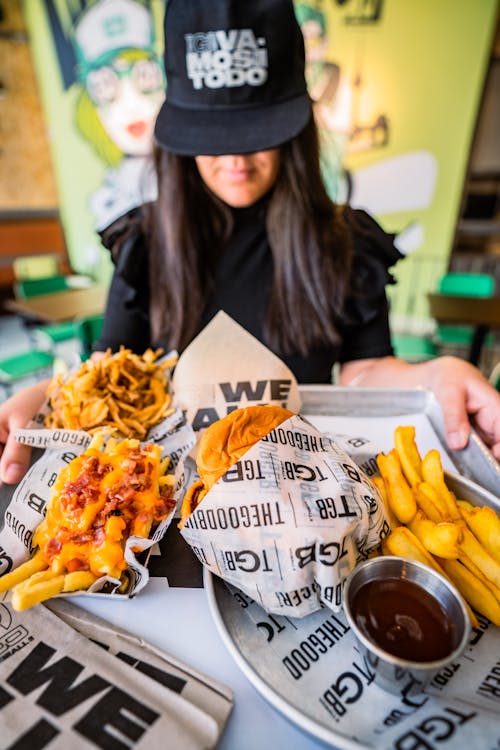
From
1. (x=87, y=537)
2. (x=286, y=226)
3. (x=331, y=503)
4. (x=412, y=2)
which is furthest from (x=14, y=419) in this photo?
(x=412, y=2)

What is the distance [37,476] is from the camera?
1027mm

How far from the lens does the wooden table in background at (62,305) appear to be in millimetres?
3660

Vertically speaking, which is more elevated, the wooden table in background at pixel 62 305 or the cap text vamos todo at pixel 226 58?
the cap text vamos todo at pixel 226 58

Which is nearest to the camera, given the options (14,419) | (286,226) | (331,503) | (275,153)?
(331,503)

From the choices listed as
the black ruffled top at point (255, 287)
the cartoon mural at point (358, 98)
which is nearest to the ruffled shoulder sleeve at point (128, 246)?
the black ruffled top at point (255, 287)

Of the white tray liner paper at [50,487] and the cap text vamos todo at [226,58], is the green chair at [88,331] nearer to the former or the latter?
the white tray liner paper at [50,487]

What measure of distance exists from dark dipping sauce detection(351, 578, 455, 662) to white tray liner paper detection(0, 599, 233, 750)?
0.26 m

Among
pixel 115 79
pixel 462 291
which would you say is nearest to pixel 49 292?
pixel 115 79

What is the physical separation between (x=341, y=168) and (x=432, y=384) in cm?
543

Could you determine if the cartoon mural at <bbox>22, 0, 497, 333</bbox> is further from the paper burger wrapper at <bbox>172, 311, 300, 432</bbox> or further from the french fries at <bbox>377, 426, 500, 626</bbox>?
the french fries at <bbox>377, 426, 500, 626</bbox>

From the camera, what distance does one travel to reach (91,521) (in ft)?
2.79

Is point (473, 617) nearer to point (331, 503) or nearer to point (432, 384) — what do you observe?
point (331, 503)

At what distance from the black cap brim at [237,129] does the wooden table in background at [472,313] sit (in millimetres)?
2699

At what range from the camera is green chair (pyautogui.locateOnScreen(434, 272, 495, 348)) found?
4250mm
